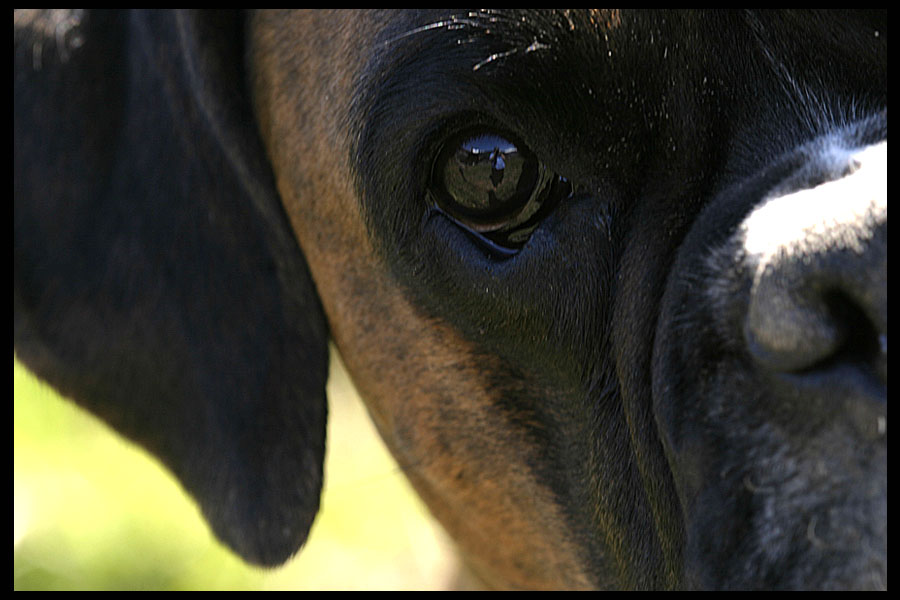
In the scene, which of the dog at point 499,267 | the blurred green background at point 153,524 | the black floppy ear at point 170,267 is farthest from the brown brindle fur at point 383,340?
the blurred green background at point 153,524

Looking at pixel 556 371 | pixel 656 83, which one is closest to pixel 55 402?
pixel 556 371

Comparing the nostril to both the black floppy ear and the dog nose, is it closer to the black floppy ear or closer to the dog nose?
the dog nose

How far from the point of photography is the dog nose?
1289 mm

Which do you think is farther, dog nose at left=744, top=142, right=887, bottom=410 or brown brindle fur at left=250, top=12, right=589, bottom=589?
brown brindle fur at left=250, top=12, right=589, bottom=589

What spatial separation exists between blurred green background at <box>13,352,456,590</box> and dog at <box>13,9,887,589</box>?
1.17 m

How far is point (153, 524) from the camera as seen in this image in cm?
425

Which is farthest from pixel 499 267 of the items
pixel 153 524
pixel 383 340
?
pixel 153 524

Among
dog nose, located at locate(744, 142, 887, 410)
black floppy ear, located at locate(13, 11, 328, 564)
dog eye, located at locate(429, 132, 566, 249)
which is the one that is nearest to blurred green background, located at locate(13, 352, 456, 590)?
black floppy ear, located at locate(13, 11, 328, 564)

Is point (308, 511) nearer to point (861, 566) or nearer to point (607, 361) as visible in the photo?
point (607, 361)

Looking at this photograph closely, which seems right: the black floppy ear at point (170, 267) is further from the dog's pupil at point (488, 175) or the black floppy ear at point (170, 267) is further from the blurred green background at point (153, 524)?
→ the blurred green background at point (153, 524)

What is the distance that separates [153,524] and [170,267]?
204 cm

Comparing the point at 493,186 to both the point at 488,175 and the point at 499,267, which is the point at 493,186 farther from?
the point at 499,267

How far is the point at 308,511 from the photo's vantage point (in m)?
2.48

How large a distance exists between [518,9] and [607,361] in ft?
1.81
